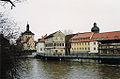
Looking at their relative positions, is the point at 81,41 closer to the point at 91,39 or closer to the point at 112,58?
the point at 91,39

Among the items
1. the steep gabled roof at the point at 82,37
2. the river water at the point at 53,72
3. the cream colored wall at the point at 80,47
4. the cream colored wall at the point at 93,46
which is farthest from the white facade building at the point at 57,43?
the river water at the point at 53,72

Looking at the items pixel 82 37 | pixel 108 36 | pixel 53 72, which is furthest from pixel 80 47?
pixel 53 72

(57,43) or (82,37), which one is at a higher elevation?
(82,37)

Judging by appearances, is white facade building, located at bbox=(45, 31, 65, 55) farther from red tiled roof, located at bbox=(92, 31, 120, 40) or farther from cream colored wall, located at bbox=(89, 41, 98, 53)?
red tiled roof, located at bbox=(92, 31, 120, 40)

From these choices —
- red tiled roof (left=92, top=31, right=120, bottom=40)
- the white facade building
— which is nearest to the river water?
red tiled roof (left=92, top=31, right=120, bottom=40)

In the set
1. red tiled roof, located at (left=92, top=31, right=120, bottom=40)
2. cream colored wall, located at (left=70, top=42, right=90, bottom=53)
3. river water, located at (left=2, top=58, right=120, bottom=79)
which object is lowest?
river water, located at (left=2, top=58, right=120, bottom=79)

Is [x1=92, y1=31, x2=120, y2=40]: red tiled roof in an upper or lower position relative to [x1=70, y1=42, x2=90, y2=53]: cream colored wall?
upper

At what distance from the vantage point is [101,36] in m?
71.8

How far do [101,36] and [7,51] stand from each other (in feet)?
207

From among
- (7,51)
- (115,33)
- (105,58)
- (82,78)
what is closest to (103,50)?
(105,58)

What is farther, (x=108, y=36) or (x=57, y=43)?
(x=57, y=43)

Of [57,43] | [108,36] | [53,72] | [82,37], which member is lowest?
[53,72]

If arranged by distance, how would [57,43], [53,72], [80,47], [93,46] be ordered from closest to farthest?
1. [53,72]
2. [93,46]
3. [80,47]
4. [57,43]

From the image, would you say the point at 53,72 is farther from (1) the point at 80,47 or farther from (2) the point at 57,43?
(2) the point at 57,43
